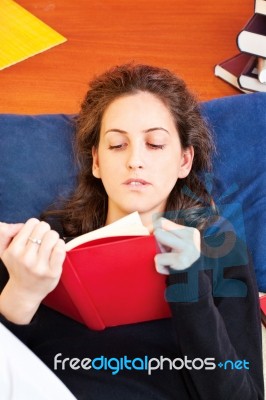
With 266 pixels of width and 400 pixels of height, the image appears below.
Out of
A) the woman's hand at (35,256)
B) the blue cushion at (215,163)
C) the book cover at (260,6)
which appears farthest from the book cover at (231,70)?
the woman's hand at (35,256)

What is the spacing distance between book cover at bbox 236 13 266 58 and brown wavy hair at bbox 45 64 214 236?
0.50 metres

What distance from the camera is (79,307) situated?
961 millimetres

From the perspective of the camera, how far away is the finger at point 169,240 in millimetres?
852

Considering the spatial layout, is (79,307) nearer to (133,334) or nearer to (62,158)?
(133,334)

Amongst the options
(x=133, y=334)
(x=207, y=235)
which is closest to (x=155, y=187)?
(x=207, y=235)

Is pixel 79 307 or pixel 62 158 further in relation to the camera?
pixel 62 158

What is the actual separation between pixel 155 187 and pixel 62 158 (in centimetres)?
39

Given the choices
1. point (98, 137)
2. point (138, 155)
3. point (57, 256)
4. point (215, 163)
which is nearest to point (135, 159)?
point (138, 155)

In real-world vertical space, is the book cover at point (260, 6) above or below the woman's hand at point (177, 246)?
above

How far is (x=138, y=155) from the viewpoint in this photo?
1022 millimetres
